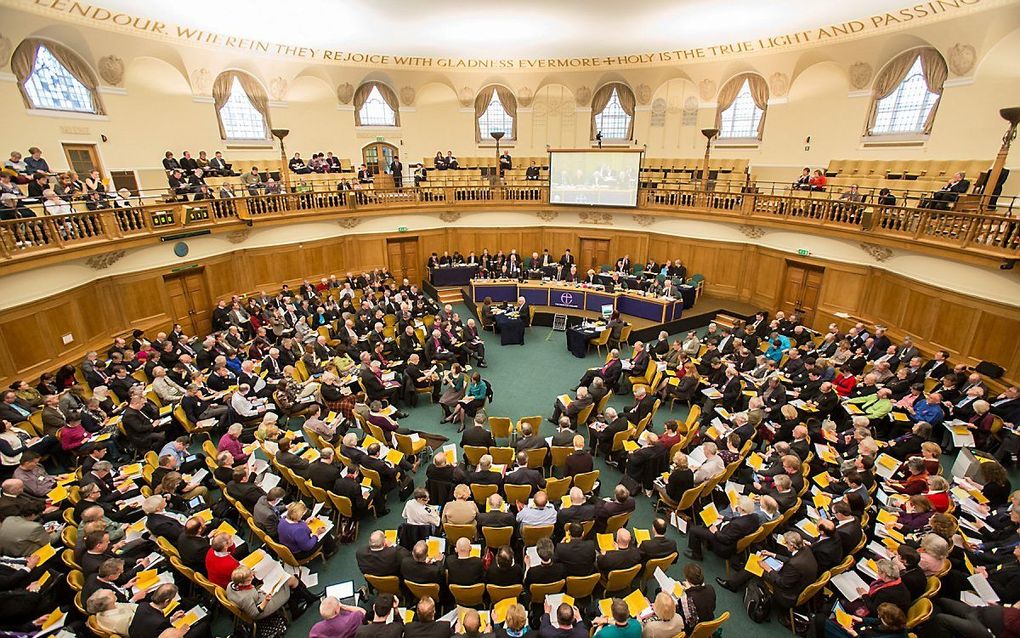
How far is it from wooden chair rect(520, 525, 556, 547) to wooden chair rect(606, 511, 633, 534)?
0.74m

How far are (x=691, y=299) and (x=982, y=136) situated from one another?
9.39 m

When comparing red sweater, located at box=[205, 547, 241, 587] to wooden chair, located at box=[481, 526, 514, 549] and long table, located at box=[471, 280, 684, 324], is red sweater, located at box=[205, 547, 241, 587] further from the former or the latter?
long table, located at box=[471, 280, 684, 324]

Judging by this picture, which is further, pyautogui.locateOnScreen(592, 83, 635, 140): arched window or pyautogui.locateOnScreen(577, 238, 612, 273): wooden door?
pyautogui.locateOnScreen(592, 83, 635, 140): arched window

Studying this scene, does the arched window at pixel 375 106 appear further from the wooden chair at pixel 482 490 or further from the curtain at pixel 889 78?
the wooden chair at pixel 482 490

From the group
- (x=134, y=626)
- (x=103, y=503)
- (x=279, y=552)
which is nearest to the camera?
(x=134, y=626)

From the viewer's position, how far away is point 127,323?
496 inches

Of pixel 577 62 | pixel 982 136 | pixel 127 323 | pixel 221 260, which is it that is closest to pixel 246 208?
pixel 221 260

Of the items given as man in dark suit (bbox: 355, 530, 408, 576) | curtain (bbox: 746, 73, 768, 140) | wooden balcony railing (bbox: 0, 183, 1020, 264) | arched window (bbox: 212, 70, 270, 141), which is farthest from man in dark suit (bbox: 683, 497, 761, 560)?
arched window (bbox: 212, 70, 270, 141)

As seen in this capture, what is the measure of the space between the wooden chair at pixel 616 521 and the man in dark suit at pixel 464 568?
188 cm

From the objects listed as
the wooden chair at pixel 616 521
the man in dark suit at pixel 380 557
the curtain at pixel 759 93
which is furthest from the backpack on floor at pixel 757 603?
the curtain at pixel 759 93

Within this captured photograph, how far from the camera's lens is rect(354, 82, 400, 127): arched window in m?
22.4

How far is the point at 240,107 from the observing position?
776 inches


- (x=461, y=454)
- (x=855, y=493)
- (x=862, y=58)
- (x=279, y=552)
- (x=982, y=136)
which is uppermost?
(x=862, y=58)

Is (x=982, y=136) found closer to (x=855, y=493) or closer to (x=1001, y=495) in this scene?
(x=1001, y=495)
